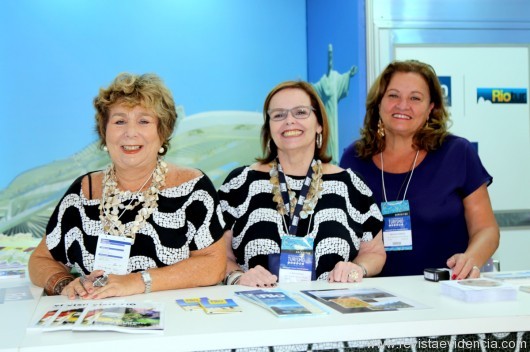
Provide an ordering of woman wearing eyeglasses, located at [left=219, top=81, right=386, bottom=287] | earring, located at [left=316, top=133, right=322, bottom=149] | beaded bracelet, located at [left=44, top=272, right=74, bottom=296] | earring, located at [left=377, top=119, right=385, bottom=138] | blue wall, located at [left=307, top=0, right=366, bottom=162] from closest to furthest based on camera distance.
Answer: beaded bracelet, located at [left=44, top=272, right=74, bottom=296]
woman wearing eyeglasses, located at [left=219, top=81, right=386, bottom=287]
earring, located at [left=316, top=133, right=322, bottom=149]
earring, located at [left=377, top=119, right=385, bottom=138]
blue wall, located at [left=307, top=0, right=366, bottom=162]

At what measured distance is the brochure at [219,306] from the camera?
1850mm

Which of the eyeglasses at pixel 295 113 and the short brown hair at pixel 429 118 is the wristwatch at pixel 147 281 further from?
the short brown hair at pixel 429 118

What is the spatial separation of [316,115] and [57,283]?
1338mm

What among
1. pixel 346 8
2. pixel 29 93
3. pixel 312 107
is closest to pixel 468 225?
pixel 312 107

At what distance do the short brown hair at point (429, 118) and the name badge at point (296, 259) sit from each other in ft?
2.64

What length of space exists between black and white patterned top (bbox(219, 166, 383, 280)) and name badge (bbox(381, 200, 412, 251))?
17cm

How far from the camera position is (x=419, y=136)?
3.06m

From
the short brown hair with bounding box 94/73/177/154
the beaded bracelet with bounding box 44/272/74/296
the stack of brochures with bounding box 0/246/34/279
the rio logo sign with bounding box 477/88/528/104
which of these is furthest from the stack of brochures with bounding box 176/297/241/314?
the rio logo sign with bounding box 477/88/528/104

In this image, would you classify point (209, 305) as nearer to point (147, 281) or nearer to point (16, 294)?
point (147, 281)

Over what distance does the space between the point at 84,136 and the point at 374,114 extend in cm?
260

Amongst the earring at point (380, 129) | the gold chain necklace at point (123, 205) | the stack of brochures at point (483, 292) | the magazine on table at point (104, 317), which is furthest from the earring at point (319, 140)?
the magazine on table at point (104, 317)

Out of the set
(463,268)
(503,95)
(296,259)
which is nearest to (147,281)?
(296,259)

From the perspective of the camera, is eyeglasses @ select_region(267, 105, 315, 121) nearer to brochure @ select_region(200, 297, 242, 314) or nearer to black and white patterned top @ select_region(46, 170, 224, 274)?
black and white patterned top @ select_region(46, 170, 224, 274)

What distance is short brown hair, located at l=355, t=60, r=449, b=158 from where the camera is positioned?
9.98 feet
